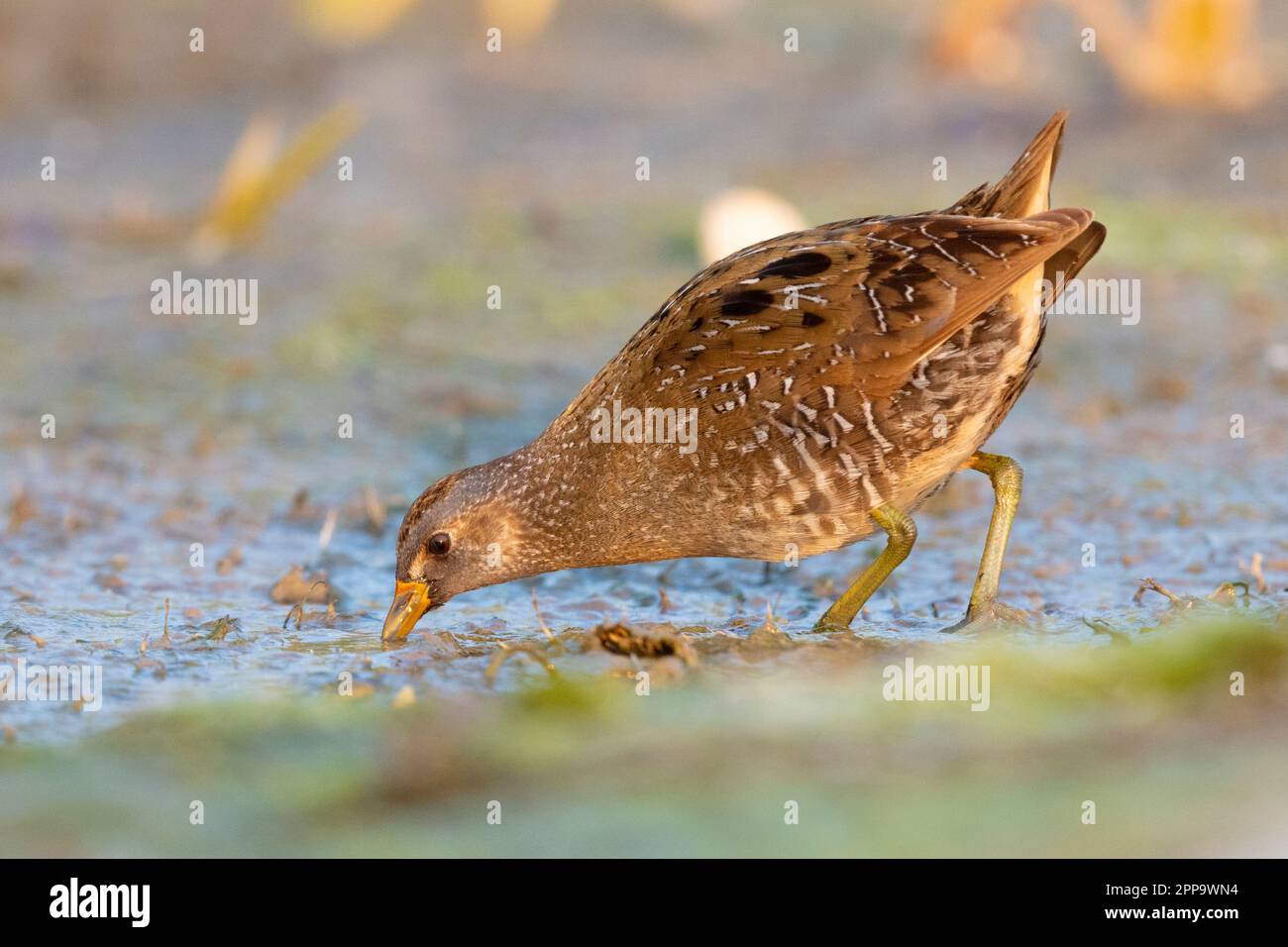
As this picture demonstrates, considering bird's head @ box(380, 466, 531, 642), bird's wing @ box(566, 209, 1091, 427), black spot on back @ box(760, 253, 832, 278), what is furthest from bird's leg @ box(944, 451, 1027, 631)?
bird's head @ box(380, 466, 531, 642)

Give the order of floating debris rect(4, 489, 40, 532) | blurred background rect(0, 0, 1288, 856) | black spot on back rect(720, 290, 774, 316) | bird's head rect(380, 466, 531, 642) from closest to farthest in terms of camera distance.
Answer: blurred background rect(0, 0, 1288, 856) < black spot on back rect(720, 290, 774, 316) < bird's head rect(380, 466, 531, 642) < floating debris rect(4, 489, 40, 532)

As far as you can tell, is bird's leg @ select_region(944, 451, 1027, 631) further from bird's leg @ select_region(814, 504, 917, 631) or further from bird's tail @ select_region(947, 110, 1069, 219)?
bird's tail @ select_region(947, 110, 1069, 219)

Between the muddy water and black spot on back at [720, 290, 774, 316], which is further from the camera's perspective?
black spot on back at [720, 290, 774, 316]

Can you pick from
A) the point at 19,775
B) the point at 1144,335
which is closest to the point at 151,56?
the point at 1144,335

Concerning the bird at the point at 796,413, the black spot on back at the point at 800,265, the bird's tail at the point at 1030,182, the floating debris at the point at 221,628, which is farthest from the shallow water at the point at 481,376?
the bird's tail at the point at 1030,182

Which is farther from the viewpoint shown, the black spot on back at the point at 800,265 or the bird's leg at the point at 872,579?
the bird's leg at the point at 872,579

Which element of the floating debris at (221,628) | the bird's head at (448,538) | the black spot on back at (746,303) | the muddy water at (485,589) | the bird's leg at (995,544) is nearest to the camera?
the muddy water at (485,589)

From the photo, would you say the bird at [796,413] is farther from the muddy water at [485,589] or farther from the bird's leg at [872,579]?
the muddy water at [485,589]
